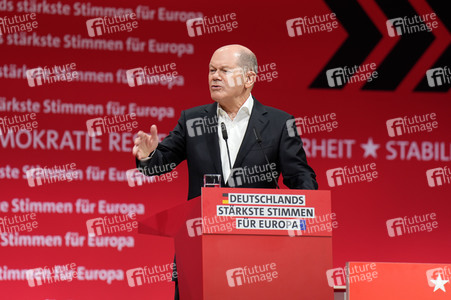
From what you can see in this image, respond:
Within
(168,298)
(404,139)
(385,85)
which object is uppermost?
(385,85)

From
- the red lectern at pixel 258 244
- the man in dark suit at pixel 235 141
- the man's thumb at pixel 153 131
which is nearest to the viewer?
the red lectern at pixel 258 244

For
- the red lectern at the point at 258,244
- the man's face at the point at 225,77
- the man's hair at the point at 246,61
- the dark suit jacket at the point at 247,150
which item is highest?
the man's hair at the point at 246,61

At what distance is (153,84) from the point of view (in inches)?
177

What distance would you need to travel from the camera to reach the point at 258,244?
2213mm

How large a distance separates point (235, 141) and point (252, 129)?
0.09 metres

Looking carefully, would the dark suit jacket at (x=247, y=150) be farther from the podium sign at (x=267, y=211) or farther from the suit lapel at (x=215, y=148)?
the podium sign at (x=267, y=211)

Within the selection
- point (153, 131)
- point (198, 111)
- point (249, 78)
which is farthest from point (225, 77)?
point (153, 131)

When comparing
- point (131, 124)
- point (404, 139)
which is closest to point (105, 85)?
point (131, 124)

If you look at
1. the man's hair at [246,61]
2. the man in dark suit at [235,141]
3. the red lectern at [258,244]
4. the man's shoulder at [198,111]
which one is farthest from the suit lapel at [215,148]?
the red lectern at [258,244]

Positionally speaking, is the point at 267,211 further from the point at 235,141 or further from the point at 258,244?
the point at 235,141

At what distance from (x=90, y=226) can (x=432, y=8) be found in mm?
2668

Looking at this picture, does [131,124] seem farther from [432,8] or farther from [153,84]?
[432,8]

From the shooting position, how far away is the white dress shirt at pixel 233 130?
2.75 meters

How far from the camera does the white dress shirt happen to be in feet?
9.02
